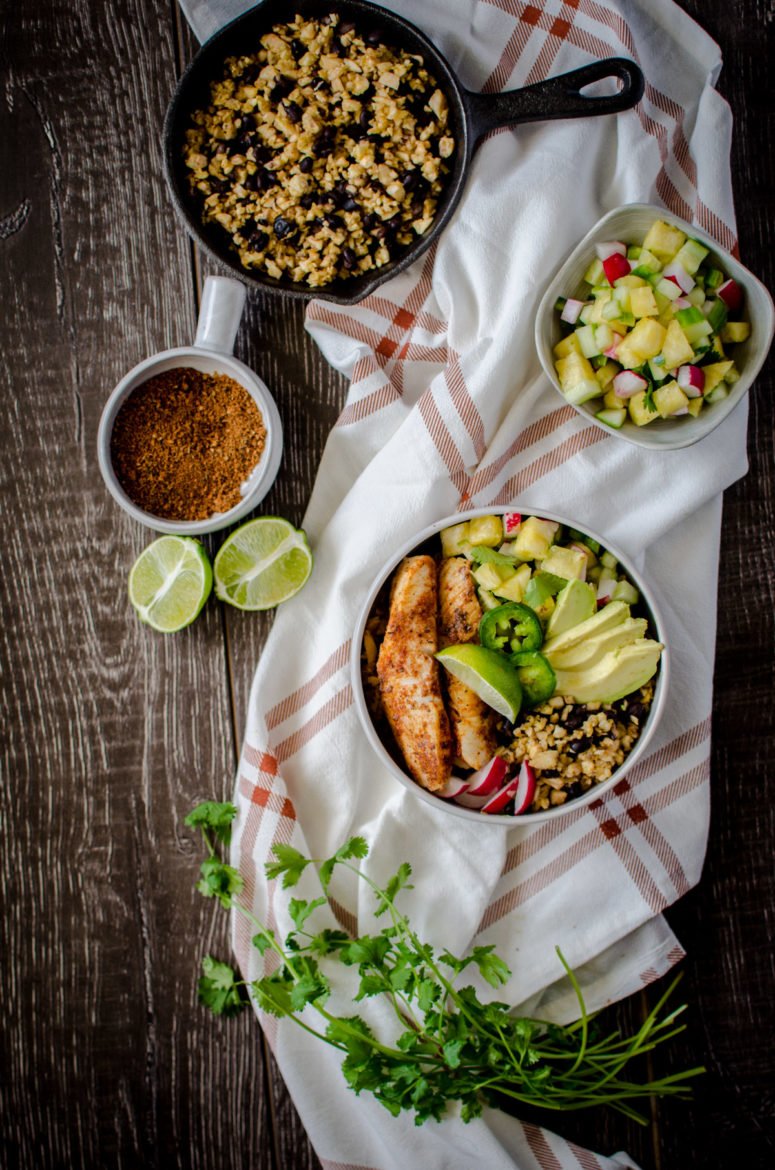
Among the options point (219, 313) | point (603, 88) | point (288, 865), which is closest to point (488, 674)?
Result: point (288, 865)

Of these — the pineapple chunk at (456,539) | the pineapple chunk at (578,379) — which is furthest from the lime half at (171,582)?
the pineapple chunk at (578,379)

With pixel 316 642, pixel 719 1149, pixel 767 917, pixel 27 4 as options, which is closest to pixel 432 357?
pixel 316 642

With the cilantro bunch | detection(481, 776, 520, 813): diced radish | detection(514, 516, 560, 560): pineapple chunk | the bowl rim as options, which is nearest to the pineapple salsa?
detection(514, 516, 560, 560): pineapple chunk

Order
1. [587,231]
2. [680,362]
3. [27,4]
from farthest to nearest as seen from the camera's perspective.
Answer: [27,4], [587,231], [680,362]

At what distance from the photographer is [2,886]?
213 cm

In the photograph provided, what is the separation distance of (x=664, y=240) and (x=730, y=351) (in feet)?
0.87

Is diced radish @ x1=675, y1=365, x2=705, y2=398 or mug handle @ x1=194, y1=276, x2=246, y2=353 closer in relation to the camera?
diced radish @ x1=675, y1=365, x2=705, y2=398

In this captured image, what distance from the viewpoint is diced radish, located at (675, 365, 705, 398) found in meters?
1.74

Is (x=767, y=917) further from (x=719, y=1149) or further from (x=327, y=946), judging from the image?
(x=327, y=946)

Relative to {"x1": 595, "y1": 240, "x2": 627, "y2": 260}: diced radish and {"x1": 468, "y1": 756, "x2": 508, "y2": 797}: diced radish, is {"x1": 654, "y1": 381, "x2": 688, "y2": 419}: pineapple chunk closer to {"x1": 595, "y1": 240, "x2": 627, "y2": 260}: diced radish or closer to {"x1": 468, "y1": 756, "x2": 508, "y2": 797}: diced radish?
{"x1": 595, "y1": 240, "x2": 627, "y2": 260}: diced radish

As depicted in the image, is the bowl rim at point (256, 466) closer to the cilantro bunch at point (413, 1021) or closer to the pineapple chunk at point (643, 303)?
the cilantro bunch at point (413, 1021)

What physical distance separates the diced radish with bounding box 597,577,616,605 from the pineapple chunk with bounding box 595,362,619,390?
0.38 m

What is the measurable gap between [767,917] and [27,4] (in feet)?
8.61

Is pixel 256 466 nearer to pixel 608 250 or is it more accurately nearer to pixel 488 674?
pixel 488 674
